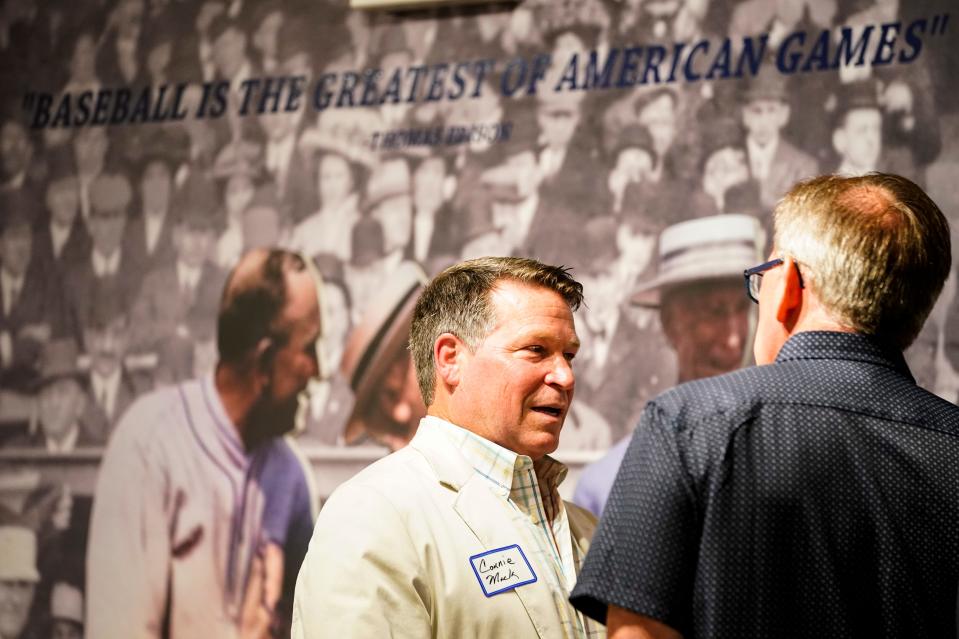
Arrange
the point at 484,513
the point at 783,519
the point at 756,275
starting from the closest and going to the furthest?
the point at 783,519 → the point at 756,275 → the point at 484,513

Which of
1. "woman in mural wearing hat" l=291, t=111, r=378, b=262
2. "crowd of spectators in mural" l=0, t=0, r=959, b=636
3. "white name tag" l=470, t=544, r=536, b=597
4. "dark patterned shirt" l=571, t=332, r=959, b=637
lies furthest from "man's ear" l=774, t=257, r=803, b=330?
"woman in mural wearing hat" l=291, t=111, r=378, b=262

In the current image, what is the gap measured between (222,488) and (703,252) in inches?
75.3

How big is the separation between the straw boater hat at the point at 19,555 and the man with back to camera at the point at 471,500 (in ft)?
8.35

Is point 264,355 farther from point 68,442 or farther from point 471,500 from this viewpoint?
point 471,500

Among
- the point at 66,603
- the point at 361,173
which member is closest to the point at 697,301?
the point at 361,173

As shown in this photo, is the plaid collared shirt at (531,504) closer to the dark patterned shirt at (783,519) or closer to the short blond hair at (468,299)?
the short blond hair at (468,299)

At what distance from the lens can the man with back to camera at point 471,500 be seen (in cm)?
188

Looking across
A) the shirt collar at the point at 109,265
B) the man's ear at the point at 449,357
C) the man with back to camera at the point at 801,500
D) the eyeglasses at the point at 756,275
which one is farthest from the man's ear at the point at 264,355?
the man with back to camera at the point at 801,500

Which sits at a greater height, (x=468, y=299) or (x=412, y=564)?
(x=468, y=299)

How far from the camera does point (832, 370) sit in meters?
1.33

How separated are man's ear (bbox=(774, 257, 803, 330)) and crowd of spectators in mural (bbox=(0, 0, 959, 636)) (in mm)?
2088

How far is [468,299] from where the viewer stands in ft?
7.41

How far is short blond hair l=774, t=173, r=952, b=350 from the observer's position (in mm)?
1351

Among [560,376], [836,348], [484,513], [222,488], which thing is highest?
[836,348]
